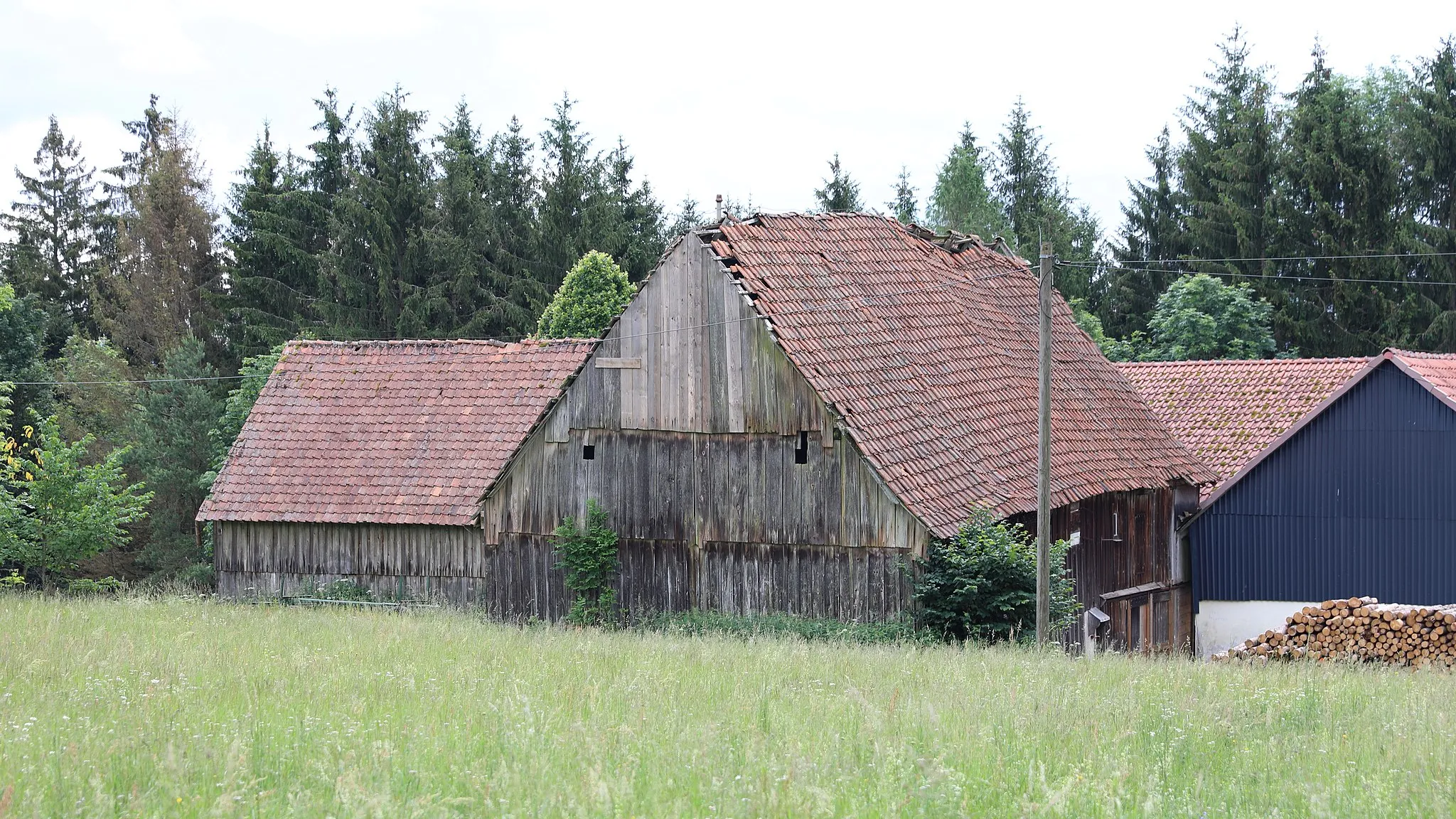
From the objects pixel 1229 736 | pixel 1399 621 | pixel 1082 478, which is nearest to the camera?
pixel 1229 736

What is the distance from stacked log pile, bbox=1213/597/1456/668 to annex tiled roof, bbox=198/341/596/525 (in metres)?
12.4

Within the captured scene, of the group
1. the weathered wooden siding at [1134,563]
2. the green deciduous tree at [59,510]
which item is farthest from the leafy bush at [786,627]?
the green deciduous tree at [59,510]

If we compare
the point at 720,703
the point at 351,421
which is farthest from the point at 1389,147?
the point at 720,703

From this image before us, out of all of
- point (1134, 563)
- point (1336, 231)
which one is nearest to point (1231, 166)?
point (1336, 231)

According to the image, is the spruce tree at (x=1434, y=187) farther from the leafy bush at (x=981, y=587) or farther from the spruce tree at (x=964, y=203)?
the leafy bush at (x=981, y=587)

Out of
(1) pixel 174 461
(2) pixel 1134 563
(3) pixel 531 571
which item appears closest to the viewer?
(3) pixel 531 571

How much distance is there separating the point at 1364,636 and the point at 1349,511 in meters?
5.58

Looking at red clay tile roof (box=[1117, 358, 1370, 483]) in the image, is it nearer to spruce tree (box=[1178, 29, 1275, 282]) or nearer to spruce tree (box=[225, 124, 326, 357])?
spruce tree (box=[1178, 29, 1275, 282])

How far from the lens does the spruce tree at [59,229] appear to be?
2382 inches

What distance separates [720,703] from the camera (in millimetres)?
10039

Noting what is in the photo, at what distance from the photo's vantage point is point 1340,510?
84.0 ft

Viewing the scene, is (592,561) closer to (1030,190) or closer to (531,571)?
(531,571)

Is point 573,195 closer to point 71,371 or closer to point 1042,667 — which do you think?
point 71,371

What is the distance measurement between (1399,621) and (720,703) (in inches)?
553
